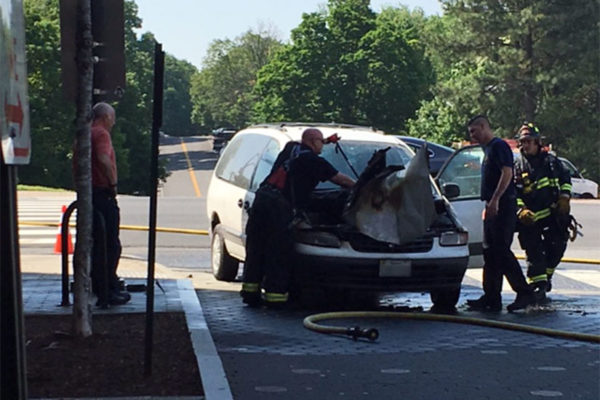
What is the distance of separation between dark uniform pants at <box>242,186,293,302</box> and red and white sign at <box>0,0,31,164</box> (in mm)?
6057

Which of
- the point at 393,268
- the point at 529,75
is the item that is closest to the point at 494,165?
the point at 393,268

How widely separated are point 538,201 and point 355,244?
2.09 metres

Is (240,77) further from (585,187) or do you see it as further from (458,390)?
(458,390)

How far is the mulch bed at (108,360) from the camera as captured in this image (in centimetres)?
674

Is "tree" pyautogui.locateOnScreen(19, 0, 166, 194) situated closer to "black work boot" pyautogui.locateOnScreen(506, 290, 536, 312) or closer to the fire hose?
"black work boot" pyautogui.locateOnScreen(506, 290, 536, 312)

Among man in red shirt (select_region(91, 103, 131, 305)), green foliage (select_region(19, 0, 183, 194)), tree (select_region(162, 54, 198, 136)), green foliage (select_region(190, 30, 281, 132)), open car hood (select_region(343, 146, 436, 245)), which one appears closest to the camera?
man in red shirt (select_region(91, 103, 131, 305))

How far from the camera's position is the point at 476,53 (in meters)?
64.1

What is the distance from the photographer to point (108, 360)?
754 centimetres

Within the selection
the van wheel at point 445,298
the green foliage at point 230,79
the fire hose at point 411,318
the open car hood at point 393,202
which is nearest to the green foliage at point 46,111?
the van wheel at point 445,298

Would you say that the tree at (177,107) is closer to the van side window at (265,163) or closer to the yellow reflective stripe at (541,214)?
the van side window at (265,163)

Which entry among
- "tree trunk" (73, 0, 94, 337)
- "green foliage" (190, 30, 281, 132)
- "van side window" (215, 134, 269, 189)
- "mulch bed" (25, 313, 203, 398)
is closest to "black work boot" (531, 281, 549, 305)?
"van side window" (215, 134, 269, 189)

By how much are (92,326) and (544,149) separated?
520 cm

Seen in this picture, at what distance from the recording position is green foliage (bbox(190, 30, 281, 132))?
145750 mm

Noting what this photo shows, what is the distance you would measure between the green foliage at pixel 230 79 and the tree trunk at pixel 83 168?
132561mm
